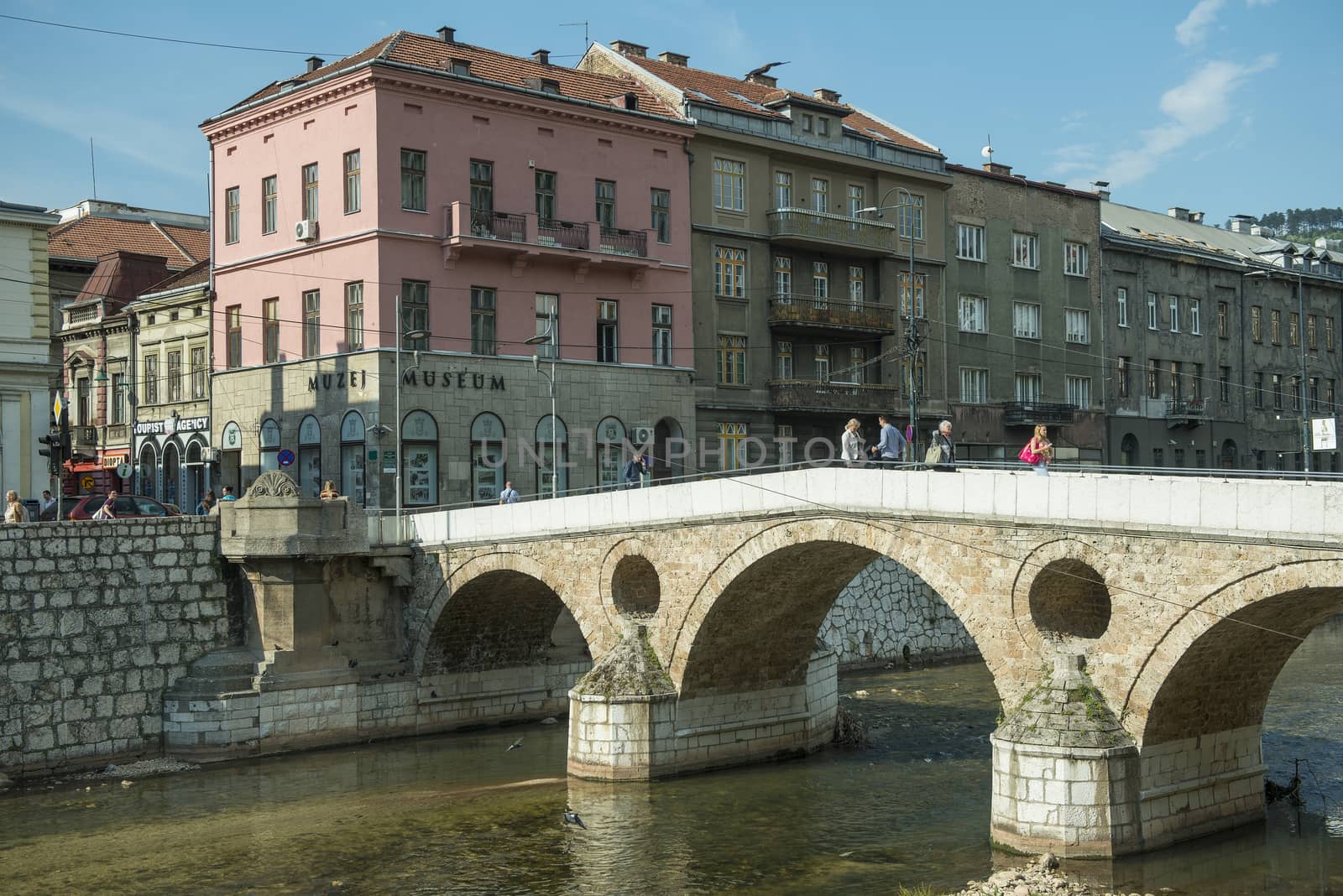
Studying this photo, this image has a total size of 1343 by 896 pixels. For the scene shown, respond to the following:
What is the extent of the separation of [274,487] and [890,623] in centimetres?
1773

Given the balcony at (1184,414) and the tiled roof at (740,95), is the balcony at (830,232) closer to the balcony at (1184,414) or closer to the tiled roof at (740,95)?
the tiled roof at (740,95)

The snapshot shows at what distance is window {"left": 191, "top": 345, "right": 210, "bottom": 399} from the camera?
4062 centimetres

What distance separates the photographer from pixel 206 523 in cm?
2897

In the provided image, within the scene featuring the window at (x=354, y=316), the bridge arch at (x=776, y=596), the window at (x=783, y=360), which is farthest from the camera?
the window at (x=783, y=360)

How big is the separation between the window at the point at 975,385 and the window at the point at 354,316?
2089 cm

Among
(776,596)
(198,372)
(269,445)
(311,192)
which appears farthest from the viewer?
(198,372)

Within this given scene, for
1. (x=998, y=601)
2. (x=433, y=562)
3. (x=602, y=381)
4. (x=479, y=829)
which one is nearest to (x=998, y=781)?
(x=998, y=601)

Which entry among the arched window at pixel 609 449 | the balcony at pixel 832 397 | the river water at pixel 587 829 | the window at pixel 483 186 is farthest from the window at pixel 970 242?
the river water at pixel 587 829

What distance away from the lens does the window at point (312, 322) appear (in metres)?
36.4

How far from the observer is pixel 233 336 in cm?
3947

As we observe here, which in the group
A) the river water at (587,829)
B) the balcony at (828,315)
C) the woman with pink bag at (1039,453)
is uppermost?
the balcony at (828,315)

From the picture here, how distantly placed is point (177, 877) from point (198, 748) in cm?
786

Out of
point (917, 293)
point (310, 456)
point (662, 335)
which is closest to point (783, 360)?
point (662, 335)

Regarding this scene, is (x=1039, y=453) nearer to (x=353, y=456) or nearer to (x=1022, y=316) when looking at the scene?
(x=353, y=456)
